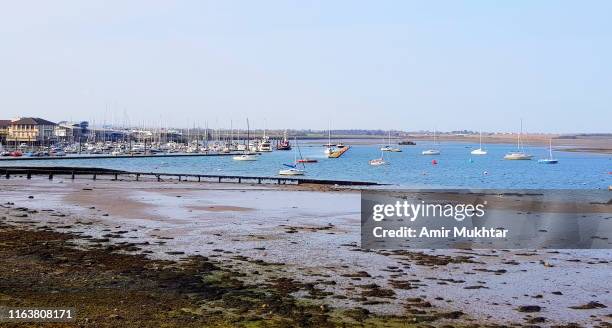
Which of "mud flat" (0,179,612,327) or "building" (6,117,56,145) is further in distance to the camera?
"building" (6,117,56,145)

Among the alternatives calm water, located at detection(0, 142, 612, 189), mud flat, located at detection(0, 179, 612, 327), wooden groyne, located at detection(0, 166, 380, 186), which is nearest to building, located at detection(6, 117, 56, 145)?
calm water, located at detection(0, 142, 612, 189)

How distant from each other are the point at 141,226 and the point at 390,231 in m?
10.0

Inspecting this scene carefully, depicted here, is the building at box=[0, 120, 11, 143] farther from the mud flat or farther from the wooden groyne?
the mud flat

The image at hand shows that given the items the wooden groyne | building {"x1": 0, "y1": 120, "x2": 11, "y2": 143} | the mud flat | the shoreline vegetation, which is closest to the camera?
the shoreline vegetation

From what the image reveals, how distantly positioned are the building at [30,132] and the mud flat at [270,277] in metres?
150

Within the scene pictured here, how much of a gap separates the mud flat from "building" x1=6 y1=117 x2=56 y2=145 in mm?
150113

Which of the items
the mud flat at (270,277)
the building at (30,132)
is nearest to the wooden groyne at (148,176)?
the mud flat at (270,277)

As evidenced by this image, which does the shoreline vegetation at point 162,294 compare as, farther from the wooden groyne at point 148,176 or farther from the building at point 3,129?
the building at point 3,129

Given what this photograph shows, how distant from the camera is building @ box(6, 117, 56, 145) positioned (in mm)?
167250

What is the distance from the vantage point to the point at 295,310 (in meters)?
13.2

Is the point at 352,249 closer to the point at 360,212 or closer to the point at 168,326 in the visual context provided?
the point at 168,326

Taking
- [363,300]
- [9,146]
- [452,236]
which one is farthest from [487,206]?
[9,146]

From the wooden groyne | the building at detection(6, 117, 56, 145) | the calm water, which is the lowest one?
the calm water

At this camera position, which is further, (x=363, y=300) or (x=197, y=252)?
(x=197, y=252)
